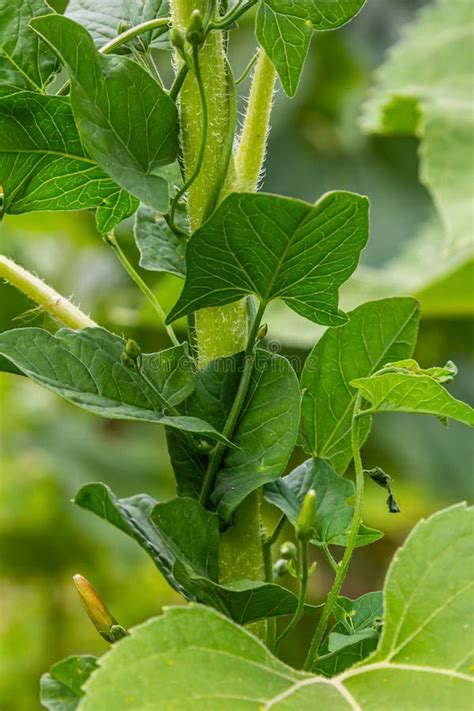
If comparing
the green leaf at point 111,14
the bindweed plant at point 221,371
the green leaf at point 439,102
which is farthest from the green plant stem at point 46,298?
the green leaf at point 439,102

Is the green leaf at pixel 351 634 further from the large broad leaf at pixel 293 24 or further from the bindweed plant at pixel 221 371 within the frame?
the large broad leaf at pixel 293 24

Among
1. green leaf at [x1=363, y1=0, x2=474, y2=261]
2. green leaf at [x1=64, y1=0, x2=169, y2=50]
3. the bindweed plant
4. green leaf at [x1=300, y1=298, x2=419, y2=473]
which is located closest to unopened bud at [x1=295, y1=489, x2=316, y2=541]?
the bindweed plant

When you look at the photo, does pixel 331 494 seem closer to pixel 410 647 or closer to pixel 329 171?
pixel 410 647

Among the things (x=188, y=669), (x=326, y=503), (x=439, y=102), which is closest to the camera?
(x=188, y=669)

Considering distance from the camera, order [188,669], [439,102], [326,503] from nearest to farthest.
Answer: [188,669], [326,503], [439,102]

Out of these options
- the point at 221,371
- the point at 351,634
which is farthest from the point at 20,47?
the point at 351,634

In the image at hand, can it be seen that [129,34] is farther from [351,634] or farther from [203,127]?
[351,634]

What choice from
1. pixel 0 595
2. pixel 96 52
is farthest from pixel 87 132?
pixel 0 595
